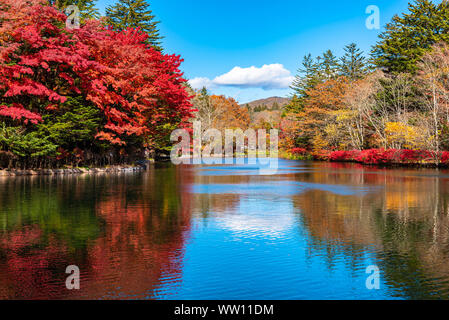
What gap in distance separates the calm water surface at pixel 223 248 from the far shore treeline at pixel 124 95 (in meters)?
12.4

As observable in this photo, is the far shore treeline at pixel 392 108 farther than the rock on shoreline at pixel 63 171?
Yes

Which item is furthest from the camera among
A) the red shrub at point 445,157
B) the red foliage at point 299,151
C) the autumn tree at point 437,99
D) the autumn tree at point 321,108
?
the red foliage at point 299,151

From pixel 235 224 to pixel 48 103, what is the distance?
20410 mm

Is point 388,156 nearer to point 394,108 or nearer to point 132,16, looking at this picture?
point 394,108

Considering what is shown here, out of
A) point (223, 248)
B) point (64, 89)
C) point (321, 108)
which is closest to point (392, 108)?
point (321, 108)

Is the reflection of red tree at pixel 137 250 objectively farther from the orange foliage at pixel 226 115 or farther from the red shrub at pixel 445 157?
the orange foliage at pixel 226 115

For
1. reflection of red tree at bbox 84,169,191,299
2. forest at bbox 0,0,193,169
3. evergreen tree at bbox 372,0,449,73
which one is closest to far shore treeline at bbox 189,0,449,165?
evergreen tree at bbox 372,0,449,73

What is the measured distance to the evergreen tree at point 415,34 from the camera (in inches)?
1918

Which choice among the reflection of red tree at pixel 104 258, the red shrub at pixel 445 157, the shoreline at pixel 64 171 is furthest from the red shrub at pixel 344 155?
the reflection of red tree at pixel 104 258

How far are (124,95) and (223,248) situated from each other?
2568 centimetres

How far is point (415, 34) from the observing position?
5175 cm

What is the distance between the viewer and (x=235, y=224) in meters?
9.69

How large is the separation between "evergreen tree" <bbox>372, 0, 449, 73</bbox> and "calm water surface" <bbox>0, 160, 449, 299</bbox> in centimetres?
4097

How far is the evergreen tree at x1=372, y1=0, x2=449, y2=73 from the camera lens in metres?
48.7
